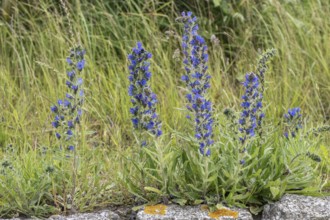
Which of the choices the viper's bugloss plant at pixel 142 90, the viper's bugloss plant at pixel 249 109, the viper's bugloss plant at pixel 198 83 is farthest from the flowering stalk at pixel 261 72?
the viper's bugloss plant at pixel 142 90

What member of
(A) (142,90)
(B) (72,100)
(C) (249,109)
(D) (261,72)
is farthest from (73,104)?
(D) (261,72)

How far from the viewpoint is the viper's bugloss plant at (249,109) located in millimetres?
3197

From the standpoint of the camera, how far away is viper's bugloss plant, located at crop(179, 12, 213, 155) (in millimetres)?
3143

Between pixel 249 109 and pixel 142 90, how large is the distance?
53 centimetres

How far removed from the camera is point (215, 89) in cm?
507

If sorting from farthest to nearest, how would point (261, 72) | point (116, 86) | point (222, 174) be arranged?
1. point (116, 86)
2. point (261, 72)
3. point (222, 174)

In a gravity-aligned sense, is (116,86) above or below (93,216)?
above

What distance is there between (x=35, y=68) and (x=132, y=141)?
166cm

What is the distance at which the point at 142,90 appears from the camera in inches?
126

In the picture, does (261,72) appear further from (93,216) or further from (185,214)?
(93,216)

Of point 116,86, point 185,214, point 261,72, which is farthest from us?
point 116,86

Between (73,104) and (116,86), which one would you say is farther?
(116,86)

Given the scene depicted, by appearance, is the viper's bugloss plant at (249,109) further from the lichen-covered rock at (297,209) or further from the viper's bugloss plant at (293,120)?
the lichen-covered rock at (297,209)

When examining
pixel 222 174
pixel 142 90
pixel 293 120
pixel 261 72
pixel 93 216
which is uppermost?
pixel 261 72
